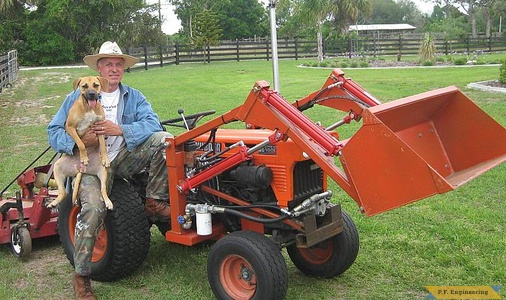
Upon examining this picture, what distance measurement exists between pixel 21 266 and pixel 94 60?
1.82 metres

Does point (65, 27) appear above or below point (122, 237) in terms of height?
above

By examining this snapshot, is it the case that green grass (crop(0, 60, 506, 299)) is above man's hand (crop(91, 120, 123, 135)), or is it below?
below

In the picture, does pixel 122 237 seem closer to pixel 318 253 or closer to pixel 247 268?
pixel 247 268

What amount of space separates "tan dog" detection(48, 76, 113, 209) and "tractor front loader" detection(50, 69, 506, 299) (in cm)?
28

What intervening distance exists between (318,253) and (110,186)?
1617 mm

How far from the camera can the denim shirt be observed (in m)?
4.09

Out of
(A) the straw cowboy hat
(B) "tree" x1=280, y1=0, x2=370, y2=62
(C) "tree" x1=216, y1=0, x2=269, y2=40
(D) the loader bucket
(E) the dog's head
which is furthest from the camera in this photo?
(C) "tree" x1=216, y1=0, x2=269, y2=40

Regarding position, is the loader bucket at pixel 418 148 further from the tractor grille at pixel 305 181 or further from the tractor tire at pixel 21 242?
the tractor tire at pixel 21 242

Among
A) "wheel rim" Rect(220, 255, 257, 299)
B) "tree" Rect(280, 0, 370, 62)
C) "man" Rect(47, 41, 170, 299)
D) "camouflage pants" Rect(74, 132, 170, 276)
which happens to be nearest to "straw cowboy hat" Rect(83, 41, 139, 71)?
"man" Rect(47, 41, 170, 299)

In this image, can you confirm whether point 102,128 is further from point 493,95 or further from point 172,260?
point 493,95

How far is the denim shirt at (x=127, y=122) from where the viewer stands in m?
4.09

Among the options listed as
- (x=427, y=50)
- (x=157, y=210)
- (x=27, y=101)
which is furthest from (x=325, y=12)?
(x=157, y=210)

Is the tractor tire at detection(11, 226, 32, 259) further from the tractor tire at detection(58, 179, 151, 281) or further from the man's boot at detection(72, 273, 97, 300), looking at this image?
the man's boot at detection(72, 273, 97, 300)

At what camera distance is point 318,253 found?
14.3 ft
